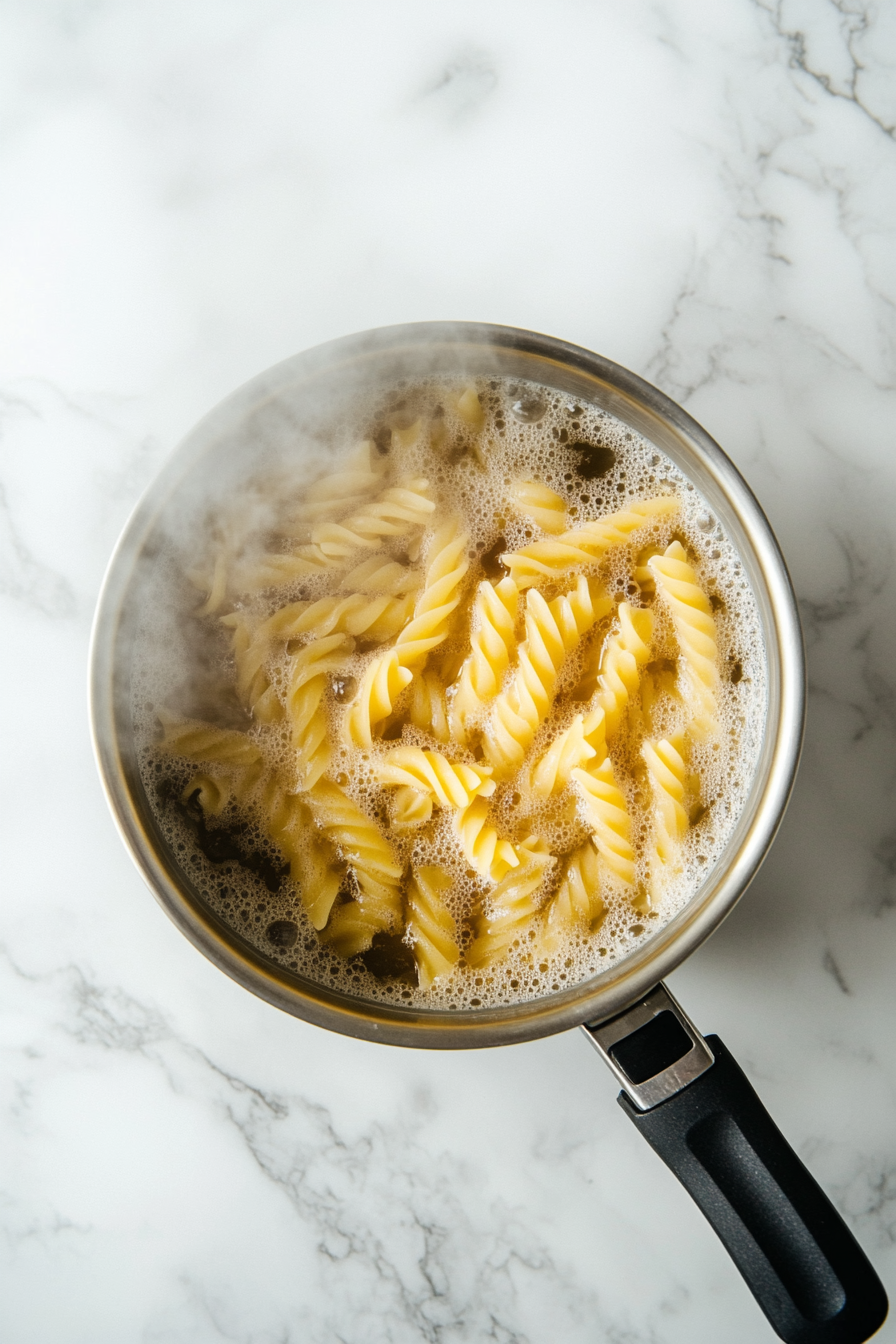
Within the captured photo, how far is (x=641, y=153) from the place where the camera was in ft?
3.99

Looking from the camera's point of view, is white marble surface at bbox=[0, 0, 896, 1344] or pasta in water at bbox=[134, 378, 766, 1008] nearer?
pasta in water at bbox=[134, 378, 766, 1008]

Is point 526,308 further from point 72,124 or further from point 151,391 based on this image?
point 72,124

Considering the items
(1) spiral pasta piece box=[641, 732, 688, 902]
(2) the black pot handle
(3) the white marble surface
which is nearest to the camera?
(2) the black pot handle

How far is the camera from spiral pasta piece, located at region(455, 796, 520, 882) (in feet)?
3.38

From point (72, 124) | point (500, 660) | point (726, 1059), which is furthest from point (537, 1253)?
point (72, 124)

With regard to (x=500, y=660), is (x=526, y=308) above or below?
above

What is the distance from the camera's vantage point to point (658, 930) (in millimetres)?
1038

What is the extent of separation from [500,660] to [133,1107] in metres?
0.70

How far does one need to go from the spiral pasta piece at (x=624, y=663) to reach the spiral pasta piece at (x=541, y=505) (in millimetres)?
115

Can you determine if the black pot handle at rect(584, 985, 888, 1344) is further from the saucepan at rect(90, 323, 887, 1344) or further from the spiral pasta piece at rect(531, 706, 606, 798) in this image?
the spiral pasta piece at rect(531, 706, 606, 798)

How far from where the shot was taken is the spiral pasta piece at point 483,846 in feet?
3.38

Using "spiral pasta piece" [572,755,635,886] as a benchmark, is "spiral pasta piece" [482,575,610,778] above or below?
above

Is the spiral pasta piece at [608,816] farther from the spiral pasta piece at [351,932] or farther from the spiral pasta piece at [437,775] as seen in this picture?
the spiral pasta piece at [351,932]

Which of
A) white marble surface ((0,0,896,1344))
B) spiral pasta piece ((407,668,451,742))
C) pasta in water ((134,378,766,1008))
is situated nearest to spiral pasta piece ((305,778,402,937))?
pasta in water ((134,378,766,1008))
